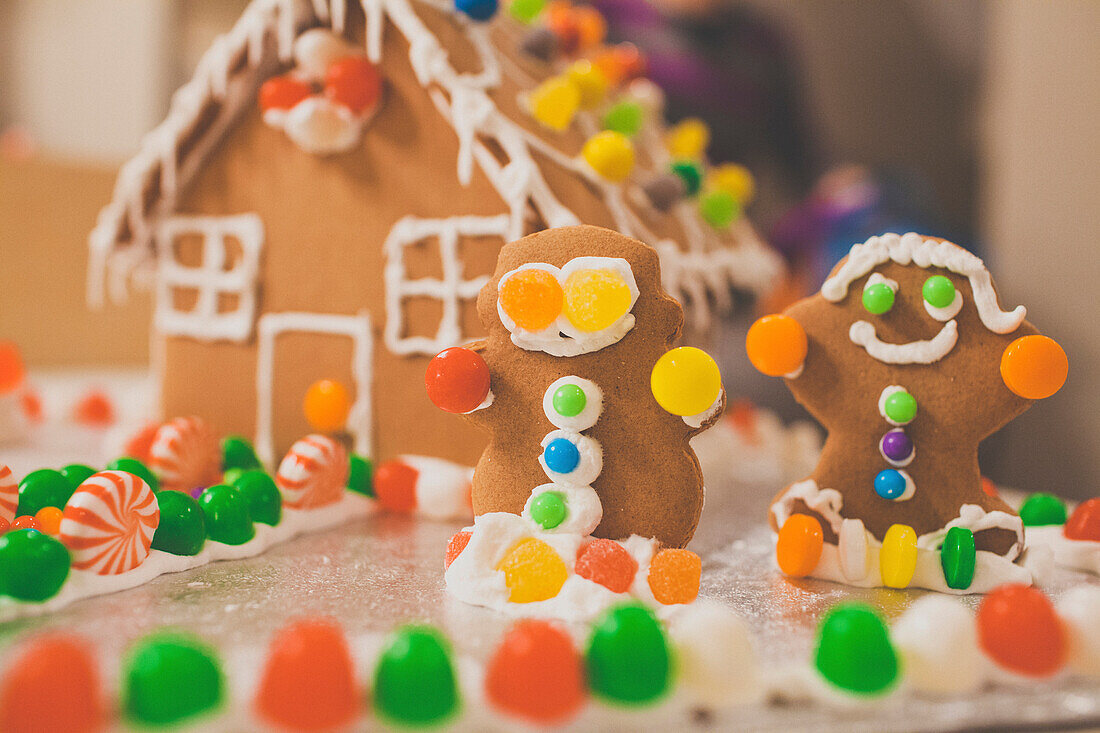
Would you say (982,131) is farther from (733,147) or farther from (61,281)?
(61,281)

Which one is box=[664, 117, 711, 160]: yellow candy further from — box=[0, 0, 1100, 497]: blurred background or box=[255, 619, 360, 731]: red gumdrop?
box=[255, 619, 360, 731]: red gumdrop

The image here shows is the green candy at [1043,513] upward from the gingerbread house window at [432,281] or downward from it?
downward

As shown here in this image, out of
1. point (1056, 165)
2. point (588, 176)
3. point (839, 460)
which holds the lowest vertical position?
point (839, 460)

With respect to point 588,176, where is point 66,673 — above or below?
below

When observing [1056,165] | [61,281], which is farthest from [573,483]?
[61,281]

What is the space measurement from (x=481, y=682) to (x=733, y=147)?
11.2 ft

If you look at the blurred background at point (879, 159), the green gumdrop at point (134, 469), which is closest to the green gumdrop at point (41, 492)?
the green gumdrop at point (134, 469)

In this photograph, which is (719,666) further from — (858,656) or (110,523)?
(110,523)

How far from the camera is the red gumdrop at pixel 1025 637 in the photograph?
904mm

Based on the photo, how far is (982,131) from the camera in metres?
3.78

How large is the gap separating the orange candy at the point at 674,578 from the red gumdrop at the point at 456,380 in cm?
35

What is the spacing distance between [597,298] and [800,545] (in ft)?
1.62

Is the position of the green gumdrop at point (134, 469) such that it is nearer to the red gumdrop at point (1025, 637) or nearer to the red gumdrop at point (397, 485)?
the red gumdrop at point (397, 485)

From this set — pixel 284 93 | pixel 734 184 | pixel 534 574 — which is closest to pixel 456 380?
pixel 534 574
